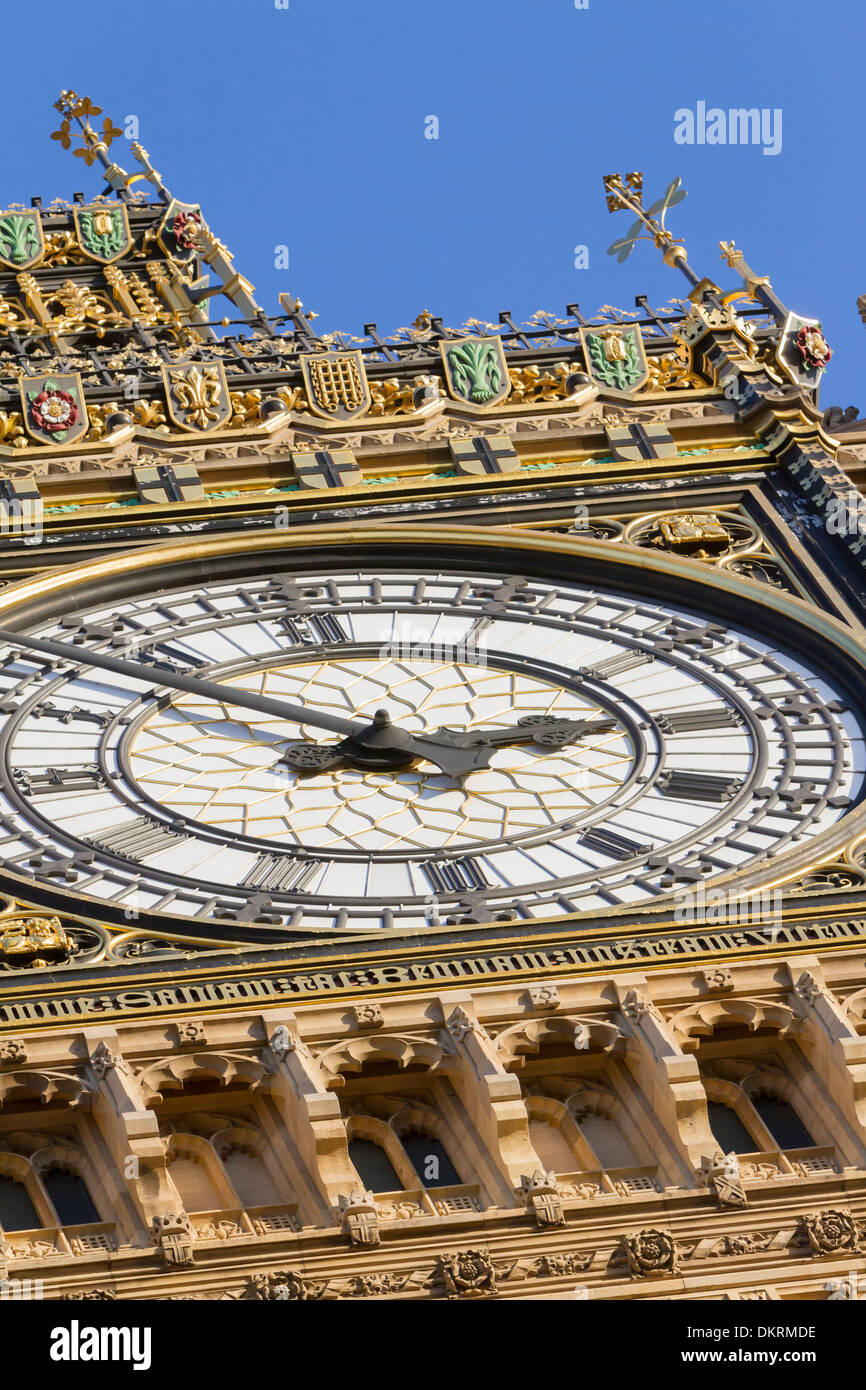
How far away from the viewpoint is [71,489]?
30062 mm

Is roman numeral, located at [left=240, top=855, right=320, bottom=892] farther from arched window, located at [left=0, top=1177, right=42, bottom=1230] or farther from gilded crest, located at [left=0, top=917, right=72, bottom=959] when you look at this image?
arched window, located at [left=0, top=1177, right=42, bottom=1230]

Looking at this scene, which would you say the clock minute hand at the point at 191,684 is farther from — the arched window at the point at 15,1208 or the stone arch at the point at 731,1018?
the arched window at the point at 15,1208

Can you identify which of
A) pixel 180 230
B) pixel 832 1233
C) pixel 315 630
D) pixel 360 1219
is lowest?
pixel 832 1233

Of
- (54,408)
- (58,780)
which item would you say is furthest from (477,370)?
(58,780)

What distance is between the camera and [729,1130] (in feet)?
74.0

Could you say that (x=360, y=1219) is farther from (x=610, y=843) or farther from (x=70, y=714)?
(x=70, y=714)

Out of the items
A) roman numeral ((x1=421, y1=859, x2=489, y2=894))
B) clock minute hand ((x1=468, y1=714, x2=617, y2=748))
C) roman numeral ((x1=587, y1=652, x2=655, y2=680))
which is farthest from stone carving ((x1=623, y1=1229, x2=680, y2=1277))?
roman numeral ((x1=587, y1=652, x2=655, y2=680))

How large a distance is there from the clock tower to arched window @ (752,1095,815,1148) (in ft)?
0.09

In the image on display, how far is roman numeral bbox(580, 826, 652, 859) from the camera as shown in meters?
24.9

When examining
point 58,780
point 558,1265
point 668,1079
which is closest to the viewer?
point 558,1265

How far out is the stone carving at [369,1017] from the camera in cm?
2256

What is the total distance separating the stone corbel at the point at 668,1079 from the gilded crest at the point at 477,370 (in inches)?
384

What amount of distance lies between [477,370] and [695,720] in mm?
6221

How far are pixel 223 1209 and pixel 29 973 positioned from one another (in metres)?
2.31
